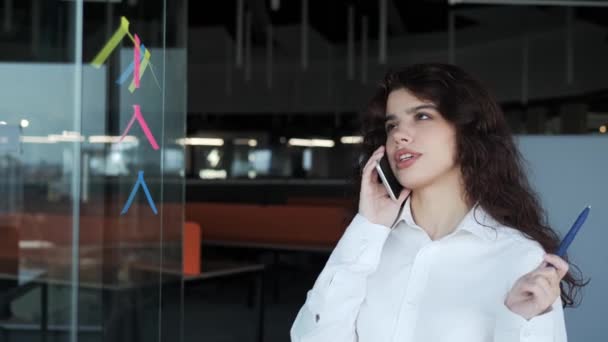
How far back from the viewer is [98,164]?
250 cm

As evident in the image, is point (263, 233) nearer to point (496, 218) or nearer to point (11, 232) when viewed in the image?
point (11, 232)

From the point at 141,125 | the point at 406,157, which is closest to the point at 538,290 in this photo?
the point at 406,157

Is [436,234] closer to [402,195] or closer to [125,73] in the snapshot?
[402,195]

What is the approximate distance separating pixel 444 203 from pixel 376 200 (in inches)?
5.2

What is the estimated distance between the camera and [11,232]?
13.1 feet

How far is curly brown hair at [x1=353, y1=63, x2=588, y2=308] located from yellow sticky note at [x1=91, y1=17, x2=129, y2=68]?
54.8 inches

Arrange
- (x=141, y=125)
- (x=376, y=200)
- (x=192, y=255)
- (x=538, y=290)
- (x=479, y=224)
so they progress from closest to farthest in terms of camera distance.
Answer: (x=538, y=290), (x=479, y=224), (x=376, y=200), (x=141, y=125), (x=192, y=255)

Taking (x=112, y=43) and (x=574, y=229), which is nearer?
(x=574, y=229)

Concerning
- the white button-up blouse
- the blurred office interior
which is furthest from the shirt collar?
the blurred office interior

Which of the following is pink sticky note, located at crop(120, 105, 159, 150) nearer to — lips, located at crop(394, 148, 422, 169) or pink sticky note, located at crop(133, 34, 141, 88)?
pink sticky note, located at crop(133, 34, 141, 88)

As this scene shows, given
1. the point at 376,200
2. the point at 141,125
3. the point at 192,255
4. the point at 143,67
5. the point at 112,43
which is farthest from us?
the point at 192,255

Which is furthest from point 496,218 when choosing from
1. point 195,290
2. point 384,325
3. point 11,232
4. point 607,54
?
point 607,54

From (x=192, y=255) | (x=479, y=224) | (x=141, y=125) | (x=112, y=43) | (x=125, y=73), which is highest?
(x=112, y=43)

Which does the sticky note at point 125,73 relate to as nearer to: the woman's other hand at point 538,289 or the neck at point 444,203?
the neck at point 444,203
